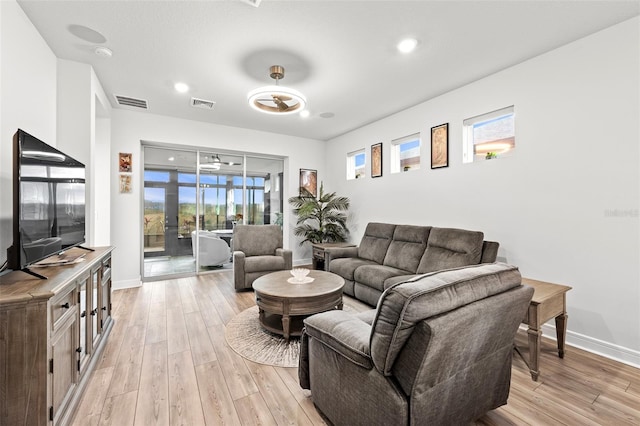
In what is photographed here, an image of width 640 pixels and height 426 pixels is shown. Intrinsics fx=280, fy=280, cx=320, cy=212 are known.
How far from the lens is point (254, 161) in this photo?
5.82 meters

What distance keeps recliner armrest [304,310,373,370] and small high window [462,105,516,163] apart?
281cm

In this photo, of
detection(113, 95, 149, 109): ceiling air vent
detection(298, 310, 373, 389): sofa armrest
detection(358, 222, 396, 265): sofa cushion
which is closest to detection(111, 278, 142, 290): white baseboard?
detection(113, 95, 149, 109): ceiling air vent

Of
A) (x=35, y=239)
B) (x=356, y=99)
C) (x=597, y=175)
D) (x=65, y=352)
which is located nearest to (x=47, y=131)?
(x=35, y=239)

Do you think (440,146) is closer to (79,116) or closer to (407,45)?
(407,45)

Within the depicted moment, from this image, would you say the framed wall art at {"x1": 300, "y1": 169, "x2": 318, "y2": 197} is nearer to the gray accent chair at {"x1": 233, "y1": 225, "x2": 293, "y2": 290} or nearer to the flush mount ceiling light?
the gray accent chair at {"x1": 233, "y1": 225, "x2": 293, "y2": 290}

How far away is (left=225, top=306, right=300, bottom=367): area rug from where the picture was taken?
233 cm

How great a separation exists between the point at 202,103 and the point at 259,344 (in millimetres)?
3360

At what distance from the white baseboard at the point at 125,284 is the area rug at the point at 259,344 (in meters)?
2.33

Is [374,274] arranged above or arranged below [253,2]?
below

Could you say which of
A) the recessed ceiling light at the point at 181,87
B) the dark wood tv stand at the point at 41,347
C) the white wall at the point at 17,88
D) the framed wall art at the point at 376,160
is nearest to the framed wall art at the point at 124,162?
the recessed ceiling light at the point at 181,87

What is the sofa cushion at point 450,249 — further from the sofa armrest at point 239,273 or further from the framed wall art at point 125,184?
the framed wall art at point 125,184

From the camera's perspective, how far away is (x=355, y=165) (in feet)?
18.7

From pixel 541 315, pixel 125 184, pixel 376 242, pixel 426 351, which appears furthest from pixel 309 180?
pixel 426 351

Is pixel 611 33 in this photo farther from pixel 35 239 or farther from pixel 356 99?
pixel 35 239
